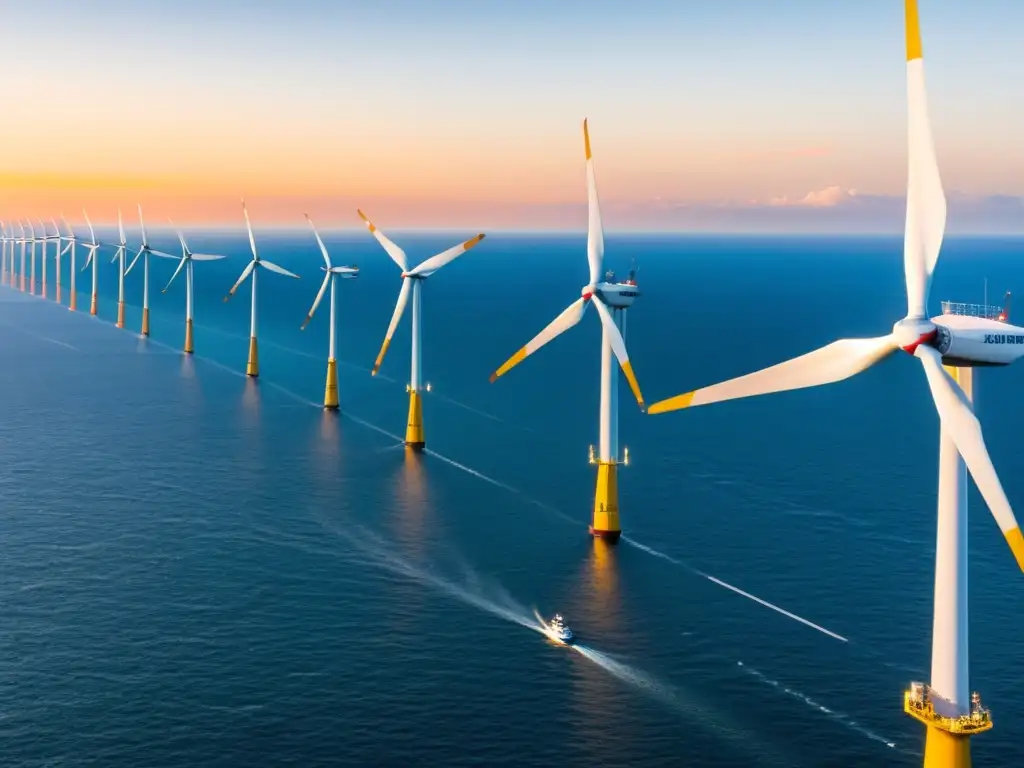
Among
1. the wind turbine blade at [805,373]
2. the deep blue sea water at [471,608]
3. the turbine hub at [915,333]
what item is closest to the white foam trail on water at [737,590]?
the deep blue sea water at [471,608]

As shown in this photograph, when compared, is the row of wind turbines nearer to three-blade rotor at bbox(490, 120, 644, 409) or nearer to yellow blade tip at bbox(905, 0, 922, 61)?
yellow blade tip at bbox(905, 0, 922, 61)

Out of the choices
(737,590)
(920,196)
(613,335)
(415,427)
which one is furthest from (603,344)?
(920,196)

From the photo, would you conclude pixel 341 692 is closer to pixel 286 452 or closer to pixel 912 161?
pixel 912 161

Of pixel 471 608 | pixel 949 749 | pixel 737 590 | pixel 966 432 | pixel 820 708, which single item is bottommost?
pixel 820 708

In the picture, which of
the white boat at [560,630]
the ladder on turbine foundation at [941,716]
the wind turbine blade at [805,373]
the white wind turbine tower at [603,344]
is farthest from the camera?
the white wind turbine tower at [603,344]

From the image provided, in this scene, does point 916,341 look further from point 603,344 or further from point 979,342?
point 603,344

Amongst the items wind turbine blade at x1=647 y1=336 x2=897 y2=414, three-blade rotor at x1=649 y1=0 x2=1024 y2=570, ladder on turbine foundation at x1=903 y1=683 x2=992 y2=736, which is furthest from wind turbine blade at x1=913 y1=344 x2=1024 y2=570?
ladder on turbine foundation at x1=903 y1=683 x2=992 y2=736

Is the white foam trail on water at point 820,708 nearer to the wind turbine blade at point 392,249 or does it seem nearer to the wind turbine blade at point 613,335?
the wind turbine blade at point 613,335
